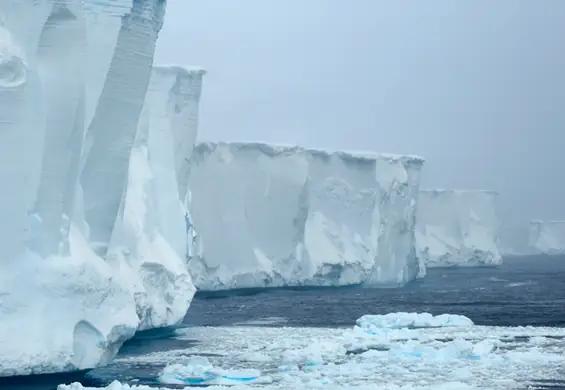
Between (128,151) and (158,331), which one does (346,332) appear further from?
(128,151)

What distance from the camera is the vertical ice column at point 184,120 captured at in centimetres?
1859

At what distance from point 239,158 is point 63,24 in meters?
17.6

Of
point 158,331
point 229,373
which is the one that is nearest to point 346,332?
point 158,331

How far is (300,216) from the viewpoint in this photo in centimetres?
2723

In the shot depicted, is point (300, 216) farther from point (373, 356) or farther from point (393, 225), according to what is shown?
point (373, 356)

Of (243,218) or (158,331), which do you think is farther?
(243,218)

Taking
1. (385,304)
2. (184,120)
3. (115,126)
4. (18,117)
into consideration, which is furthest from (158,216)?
(18,117)

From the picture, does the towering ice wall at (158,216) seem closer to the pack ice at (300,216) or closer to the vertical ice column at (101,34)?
the vertical ice column at (101,34)

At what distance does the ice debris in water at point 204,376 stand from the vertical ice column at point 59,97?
1964mm

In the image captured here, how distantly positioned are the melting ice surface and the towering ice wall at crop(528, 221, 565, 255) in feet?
169

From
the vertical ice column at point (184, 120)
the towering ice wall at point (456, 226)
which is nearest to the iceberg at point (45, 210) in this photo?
the vertical ice column at point (184, 120)

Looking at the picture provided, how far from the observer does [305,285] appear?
28.6 meters

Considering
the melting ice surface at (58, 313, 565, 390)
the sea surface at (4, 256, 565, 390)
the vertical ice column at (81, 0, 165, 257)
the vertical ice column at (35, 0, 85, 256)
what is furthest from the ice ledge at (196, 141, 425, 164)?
the vertical ice column at (35, 0, 85, 256)

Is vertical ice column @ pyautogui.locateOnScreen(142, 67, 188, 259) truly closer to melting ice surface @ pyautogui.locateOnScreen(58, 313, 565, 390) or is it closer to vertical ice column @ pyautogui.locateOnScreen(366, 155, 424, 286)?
melting ice surface @ pyautogui.locateOnScreen(58, 313, 565, 390)
